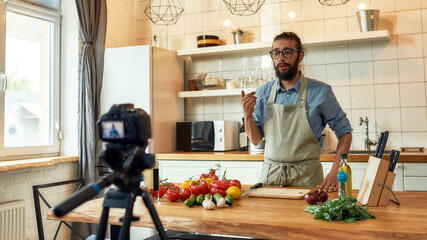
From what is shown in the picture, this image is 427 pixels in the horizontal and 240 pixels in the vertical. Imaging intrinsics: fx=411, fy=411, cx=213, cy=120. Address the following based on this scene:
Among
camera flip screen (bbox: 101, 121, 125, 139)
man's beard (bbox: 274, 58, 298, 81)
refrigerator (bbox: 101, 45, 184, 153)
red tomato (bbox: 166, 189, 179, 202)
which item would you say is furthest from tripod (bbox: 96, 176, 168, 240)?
refrigerator (bbox: 101, 45, 184, 153)

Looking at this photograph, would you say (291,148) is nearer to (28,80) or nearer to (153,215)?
(153,215)

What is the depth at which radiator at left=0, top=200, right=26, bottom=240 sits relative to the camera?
270 cm

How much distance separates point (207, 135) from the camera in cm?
379

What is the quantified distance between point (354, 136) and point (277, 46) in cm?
178

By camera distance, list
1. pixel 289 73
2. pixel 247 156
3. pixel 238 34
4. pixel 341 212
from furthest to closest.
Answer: pixel 238 34, pixel 247 156, pixel 289 73, pixel 341 212

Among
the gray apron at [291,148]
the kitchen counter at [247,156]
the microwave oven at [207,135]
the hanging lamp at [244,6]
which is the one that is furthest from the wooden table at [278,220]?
the hanging lamp at [244,6]

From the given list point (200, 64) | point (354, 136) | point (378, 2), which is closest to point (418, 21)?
point (378, 2)

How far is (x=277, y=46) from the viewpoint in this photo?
7.33ft

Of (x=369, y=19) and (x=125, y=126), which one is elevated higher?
(x=369, y=19)

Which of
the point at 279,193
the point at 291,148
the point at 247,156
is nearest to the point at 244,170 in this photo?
the point at 247,156

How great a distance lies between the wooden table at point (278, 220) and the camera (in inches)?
46.7

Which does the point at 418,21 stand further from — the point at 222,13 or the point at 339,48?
the point at 222,13

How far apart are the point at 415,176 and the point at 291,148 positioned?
1.27 m

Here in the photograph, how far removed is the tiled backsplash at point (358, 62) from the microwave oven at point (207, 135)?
12.8 inches
